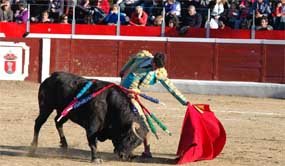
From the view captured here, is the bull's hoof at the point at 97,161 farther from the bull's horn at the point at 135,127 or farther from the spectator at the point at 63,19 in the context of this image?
the spectator at the point at 63,19

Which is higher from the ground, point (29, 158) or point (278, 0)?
point (278, 0)

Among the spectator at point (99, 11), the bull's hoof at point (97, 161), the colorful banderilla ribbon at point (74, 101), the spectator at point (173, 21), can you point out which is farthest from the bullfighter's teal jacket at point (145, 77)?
the spectator at point (99, 11)

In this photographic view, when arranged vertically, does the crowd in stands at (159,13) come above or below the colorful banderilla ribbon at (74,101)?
above

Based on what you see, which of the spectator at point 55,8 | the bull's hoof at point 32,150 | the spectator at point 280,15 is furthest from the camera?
the spectator at point 55,8

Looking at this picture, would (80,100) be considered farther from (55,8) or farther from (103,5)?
(55,8)

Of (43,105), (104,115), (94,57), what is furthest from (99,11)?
(104,115)

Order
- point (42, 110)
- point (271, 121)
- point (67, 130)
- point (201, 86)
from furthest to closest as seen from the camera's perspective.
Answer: point (201, 86)
point (271, 121)
point (67, 130)
point (42, 110)

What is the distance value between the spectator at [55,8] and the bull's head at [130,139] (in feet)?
32.9

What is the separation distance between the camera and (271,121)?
37.1 feet

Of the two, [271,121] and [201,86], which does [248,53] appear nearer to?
[201,86]

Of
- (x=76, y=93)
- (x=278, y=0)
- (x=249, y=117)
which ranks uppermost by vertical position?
(x=278, y=0)

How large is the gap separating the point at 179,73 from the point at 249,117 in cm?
448

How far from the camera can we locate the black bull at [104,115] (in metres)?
7.11

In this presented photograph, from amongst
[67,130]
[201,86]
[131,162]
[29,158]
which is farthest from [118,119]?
[201,86]
